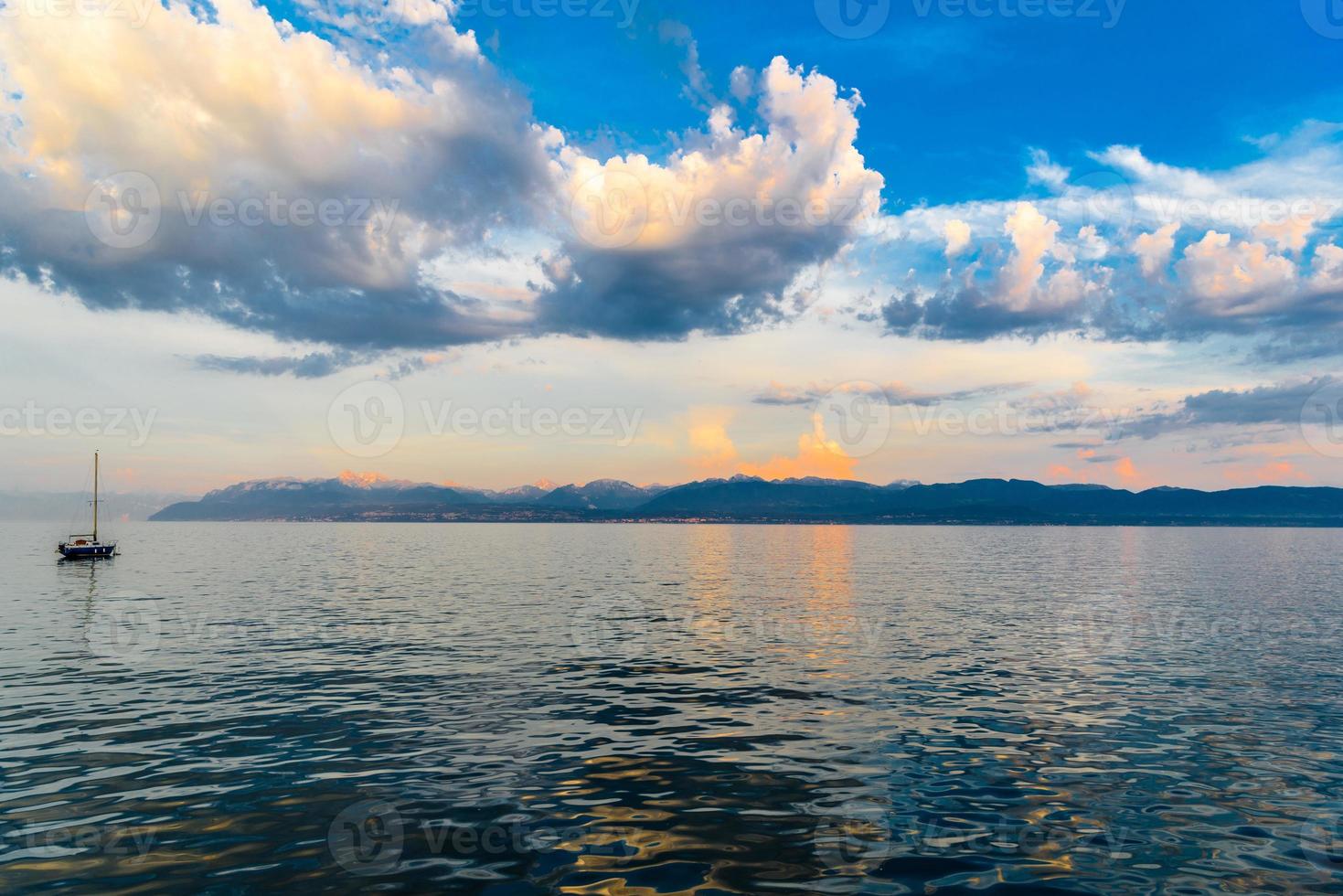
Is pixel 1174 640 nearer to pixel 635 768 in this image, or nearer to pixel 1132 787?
pixel 1132 787

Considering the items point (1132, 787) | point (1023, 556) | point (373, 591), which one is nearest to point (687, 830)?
point (1132, 787)

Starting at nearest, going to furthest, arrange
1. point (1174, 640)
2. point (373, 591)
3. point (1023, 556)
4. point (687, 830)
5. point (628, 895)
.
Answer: point (628, 895), point (687, 830), point (1174, 640), point (373, 591), point (1023, 556)

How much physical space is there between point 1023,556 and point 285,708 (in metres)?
177

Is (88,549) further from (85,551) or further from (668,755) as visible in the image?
(668,755)

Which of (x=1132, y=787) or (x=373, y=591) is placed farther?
(x=373, y=591)

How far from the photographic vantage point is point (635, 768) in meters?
26.5

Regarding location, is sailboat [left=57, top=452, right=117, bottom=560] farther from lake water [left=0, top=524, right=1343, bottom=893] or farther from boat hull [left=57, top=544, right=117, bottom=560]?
lake water [left=0, top=524, right=1343, bottom=893]

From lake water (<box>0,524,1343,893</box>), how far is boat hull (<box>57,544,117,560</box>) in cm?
10040

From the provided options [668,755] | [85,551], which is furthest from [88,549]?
[668,755]

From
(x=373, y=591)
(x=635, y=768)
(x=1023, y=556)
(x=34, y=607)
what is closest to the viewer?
(x=635, y=768)

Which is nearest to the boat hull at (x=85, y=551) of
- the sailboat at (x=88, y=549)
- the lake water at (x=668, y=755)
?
the sailboat at (x=88, y=549)

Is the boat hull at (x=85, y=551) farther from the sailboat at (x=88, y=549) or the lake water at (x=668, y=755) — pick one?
the lake water at (x=668, y=755)

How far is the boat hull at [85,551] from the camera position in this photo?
145 meters

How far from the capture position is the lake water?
1912 cm
